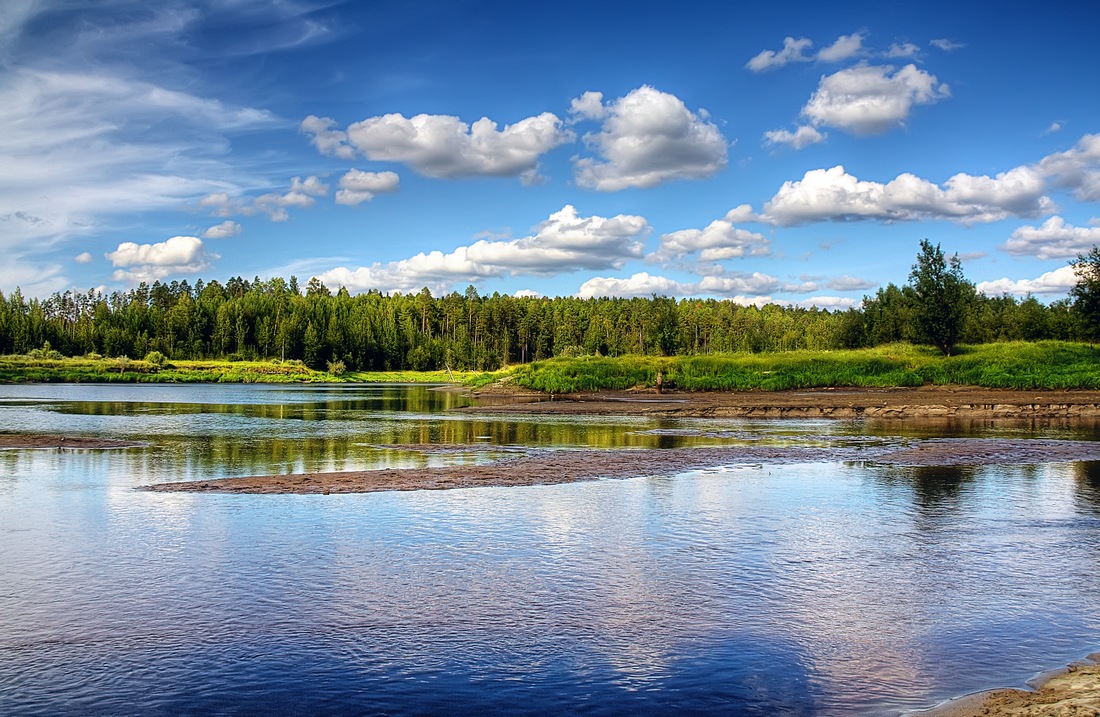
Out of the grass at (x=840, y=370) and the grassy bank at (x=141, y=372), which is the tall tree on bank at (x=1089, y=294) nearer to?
the grass at (x=840, y=370)

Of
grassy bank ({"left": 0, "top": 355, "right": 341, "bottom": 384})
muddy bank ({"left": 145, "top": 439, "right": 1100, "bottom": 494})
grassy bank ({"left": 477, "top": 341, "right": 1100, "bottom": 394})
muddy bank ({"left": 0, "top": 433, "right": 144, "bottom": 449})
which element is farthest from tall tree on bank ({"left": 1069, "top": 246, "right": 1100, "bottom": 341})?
grassy bank ({"left": 0, "top": 355, "right": 341, "bottom": 384})

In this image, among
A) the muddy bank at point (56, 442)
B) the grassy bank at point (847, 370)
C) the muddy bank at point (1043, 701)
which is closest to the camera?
the muddy bank at point (1043, 701)

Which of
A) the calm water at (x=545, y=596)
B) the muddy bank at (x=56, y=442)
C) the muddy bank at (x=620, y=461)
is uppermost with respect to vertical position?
the muddy bank at (x=56, y=442)

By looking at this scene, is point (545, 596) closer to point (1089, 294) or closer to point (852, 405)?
point (852, 405)

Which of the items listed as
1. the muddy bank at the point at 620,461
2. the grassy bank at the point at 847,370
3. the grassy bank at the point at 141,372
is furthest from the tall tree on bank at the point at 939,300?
the grassy bank at the point at 141,372

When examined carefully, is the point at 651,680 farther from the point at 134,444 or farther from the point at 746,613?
the point at 134,444

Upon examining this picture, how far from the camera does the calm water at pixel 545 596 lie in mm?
9883

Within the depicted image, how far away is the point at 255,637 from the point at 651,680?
547 centimetres

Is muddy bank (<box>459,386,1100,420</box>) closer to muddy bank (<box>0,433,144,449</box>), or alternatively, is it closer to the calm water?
muddy bank (<box>0,433,144,449</box>)

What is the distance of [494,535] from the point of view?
59.8 feet

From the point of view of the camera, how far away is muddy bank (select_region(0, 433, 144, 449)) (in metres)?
34.8

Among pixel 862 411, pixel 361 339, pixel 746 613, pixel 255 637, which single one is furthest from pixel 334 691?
pixel 361 339

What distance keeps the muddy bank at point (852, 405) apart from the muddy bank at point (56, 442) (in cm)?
3362

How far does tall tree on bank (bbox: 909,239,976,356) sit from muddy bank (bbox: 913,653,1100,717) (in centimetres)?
7578
